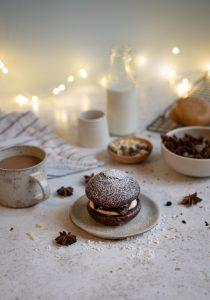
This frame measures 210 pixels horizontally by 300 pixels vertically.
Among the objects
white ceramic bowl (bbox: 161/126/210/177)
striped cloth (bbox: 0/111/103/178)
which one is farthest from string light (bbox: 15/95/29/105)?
white ceramic bowl (bbox: 161/126/210/177)

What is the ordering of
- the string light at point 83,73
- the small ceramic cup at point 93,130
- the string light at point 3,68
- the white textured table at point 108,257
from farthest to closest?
the string light at point 83,73, the string light at point 3,68, the small ceramic cup at point 93,130, the white textured table at point 108,257

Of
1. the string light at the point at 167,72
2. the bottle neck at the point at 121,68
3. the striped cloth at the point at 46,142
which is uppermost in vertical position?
the bottle neck at the point at 121,68

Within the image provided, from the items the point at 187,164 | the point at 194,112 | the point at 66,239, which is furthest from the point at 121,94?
the point at 66,239

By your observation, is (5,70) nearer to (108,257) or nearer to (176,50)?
(176,50)

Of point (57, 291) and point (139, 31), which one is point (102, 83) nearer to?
point (139, 31)

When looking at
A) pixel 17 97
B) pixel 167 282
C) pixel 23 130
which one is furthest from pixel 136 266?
pixel 17 97

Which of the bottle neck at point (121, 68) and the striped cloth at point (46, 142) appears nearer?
the striped cloth at point (46, 142)

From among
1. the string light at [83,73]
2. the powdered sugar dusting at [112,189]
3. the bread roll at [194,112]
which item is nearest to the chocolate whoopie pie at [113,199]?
the powdered sugar dusting at [112,189]

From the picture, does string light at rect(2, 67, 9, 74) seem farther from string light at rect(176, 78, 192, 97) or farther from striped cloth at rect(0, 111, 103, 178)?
string light at rect(176, 78, 192, 97)

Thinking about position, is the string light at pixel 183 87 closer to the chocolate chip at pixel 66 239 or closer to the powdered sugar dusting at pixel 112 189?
the powdered sugar dusting at pixel 112 189
